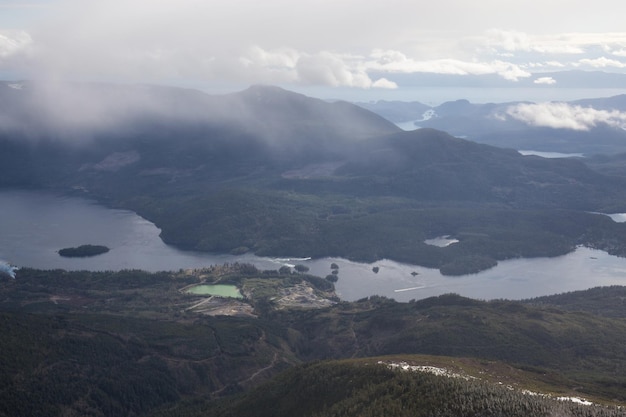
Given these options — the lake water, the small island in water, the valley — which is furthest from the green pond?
the small island in water

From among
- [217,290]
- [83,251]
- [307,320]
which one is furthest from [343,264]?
[83,251]

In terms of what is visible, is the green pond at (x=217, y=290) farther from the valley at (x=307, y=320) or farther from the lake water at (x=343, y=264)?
the lake water at (x=343, y=264)

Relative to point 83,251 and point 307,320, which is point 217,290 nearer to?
point 307,320

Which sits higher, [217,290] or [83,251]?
[83,251]

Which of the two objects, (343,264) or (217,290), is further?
(343,264)

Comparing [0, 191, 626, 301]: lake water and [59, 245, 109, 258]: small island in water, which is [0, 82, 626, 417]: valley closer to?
[0, 191, 626, 301]: lake water

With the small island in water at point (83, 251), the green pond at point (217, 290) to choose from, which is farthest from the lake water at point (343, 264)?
the green pond at point (217, 290)
